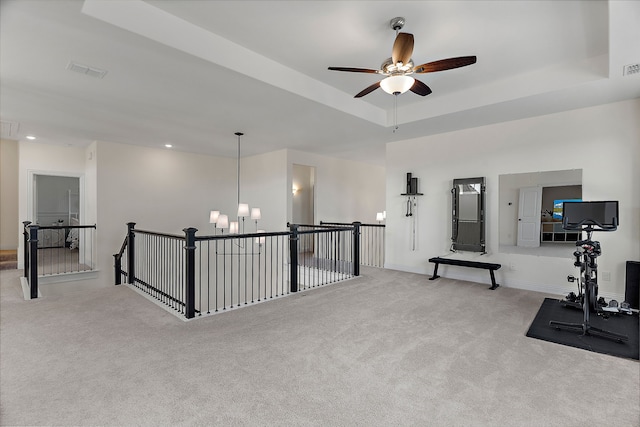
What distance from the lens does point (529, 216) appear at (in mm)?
5090

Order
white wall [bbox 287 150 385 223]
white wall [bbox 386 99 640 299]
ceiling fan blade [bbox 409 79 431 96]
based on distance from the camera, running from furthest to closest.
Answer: white wall [bbox 287 150 385 223], white wall [bbox 386 99 640 299], ceiling fan blade [bbox 409 79 431 96]

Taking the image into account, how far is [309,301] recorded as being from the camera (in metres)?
4.37

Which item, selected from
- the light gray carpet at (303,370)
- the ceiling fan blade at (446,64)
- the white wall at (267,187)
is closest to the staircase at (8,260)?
the light gray carpet at (303,370)

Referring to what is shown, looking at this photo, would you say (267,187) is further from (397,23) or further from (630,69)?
(630,69)

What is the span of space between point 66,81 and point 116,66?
38.0 inches

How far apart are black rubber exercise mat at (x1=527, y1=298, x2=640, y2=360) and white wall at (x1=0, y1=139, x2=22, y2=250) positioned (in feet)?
33.1

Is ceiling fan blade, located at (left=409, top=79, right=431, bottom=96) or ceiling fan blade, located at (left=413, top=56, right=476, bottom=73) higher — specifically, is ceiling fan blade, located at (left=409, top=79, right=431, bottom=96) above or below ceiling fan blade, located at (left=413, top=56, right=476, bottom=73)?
below

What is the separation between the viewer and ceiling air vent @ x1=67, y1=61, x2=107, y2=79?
3.33 meters

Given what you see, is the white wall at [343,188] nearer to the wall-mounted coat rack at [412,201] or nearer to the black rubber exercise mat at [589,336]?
the wall-mounted coat rack at [412,201]

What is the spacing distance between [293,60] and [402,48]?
1568mm

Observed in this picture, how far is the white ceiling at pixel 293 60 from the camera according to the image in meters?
2.76

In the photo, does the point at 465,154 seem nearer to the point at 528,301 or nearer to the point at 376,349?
the point at 528,301

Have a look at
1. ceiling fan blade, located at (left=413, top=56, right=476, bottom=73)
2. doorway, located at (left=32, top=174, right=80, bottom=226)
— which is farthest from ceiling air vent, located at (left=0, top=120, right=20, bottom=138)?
ceiling fan blade, located at (left=413, top=56, right=476, bottom=73)

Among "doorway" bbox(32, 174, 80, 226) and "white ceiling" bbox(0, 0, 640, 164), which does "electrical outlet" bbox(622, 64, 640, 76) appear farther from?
"doorway" bbox(32, 174, 80, 226)
